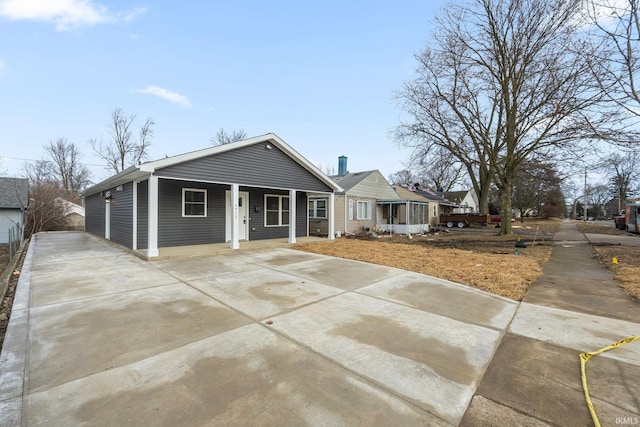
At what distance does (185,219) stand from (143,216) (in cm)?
130

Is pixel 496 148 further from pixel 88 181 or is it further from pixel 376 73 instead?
pixel 88 181

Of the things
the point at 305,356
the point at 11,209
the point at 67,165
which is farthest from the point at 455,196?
the point at 67,165

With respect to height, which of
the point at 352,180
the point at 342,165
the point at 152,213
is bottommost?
the point at 152,213

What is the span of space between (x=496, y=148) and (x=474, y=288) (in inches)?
567

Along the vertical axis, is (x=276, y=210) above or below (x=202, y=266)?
above

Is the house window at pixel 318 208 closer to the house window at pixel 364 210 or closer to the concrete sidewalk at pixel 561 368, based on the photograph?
the house window at pixel 364 210

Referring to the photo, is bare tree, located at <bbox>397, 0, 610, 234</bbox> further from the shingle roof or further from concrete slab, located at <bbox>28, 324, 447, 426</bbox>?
concrete slab, located at <bbox>28, 324, 447, 426</bbox>

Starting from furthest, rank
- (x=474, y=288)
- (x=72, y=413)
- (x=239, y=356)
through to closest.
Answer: (x=474, y=288)
(x=239, y=356)
(x=72, y=413)

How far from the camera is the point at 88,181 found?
3344 cm

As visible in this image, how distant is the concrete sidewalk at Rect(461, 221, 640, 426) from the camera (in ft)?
6.68

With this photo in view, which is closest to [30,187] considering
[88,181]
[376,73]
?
[88,181]

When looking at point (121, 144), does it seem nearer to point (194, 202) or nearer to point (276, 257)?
point (194, 202)

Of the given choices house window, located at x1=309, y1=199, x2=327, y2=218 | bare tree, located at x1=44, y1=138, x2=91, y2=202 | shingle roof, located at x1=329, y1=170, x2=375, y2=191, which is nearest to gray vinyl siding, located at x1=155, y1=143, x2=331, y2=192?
house window, located at x1=309, y1=199, x2=327, y2=218

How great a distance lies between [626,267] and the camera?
7406 mm
